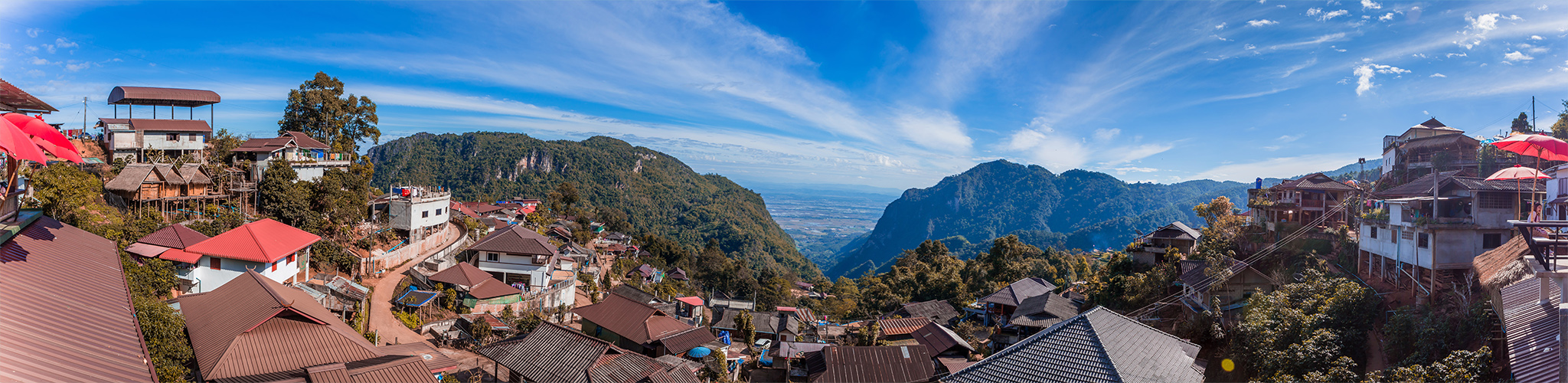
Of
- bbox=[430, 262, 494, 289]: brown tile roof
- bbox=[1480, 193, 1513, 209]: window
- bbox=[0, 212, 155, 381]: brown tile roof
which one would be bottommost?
bbox=[430, 262, 494, 289]: brown tile roof

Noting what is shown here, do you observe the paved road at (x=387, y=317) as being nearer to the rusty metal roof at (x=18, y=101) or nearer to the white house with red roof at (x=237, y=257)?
the white house with red roof at (x=237, y=257)

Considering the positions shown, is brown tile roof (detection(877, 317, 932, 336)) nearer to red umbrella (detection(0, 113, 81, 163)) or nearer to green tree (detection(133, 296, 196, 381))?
green tree (detection(133, 296, 196, 381))

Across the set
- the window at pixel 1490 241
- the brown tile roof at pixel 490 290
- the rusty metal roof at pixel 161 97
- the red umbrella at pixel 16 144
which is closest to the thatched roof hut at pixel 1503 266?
the window at pixel 1490 241

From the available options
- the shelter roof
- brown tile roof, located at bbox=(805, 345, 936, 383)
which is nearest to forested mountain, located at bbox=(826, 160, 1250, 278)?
the shelter roof

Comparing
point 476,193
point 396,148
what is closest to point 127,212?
point 476,193

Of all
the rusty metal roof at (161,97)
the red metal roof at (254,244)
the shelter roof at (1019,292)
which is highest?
the rusty metal roof at (161,97)

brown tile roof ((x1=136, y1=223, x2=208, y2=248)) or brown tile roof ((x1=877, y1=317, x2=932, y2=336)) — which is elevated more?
brown tile roof ((x1=136, y1=223, x2=208, y2=248))
